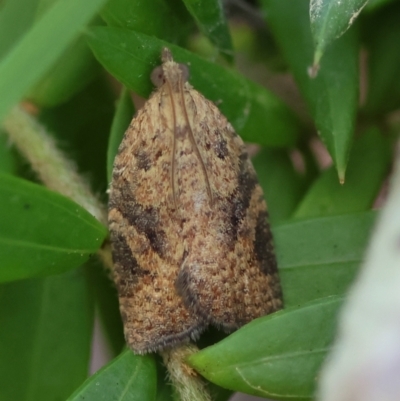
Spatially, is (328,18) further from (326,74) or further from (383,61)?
(383,61)

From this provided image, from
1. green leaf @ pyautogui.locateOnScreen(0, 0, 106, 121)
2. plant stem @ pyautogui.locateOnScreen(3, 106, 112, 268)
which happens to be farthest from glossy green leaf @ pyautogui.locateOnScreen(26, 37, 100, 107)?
green leaf @ pyautogui.locateOnScreen(0, 0, 106, 121)

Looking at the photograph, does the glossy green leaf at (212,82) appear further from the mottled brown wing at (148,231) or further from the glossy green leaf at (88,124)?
the glossy green leaf at (88,124)

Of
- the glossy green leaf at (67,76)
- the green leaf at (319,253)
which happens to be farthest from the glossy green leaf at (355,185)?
the glossy green leaf at (67,76)

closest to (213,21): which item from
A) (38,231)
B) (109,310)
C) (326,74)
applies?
(326,74)

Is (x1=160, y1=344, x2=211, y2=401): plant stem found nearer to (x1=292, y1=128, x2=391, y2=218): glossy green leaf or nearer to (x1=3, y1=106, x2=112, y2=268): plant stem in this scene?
(x1=3, y1=106, x2=112, y2=268): plant stem

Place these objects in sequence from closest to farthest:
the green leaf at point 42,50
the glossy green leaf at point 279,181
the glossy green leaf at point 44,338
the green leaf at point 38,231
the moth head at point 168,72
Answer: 1. the green leaf at point 42,50
2. the green leaf at point 38,231
3. the moth head at point 168,72
4. the glossy green leaf at point 44,338
5. the glossy green leaf at point 279,181

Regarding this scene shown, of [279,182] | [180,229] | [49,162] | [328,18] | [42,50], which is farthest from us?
[279,182]
